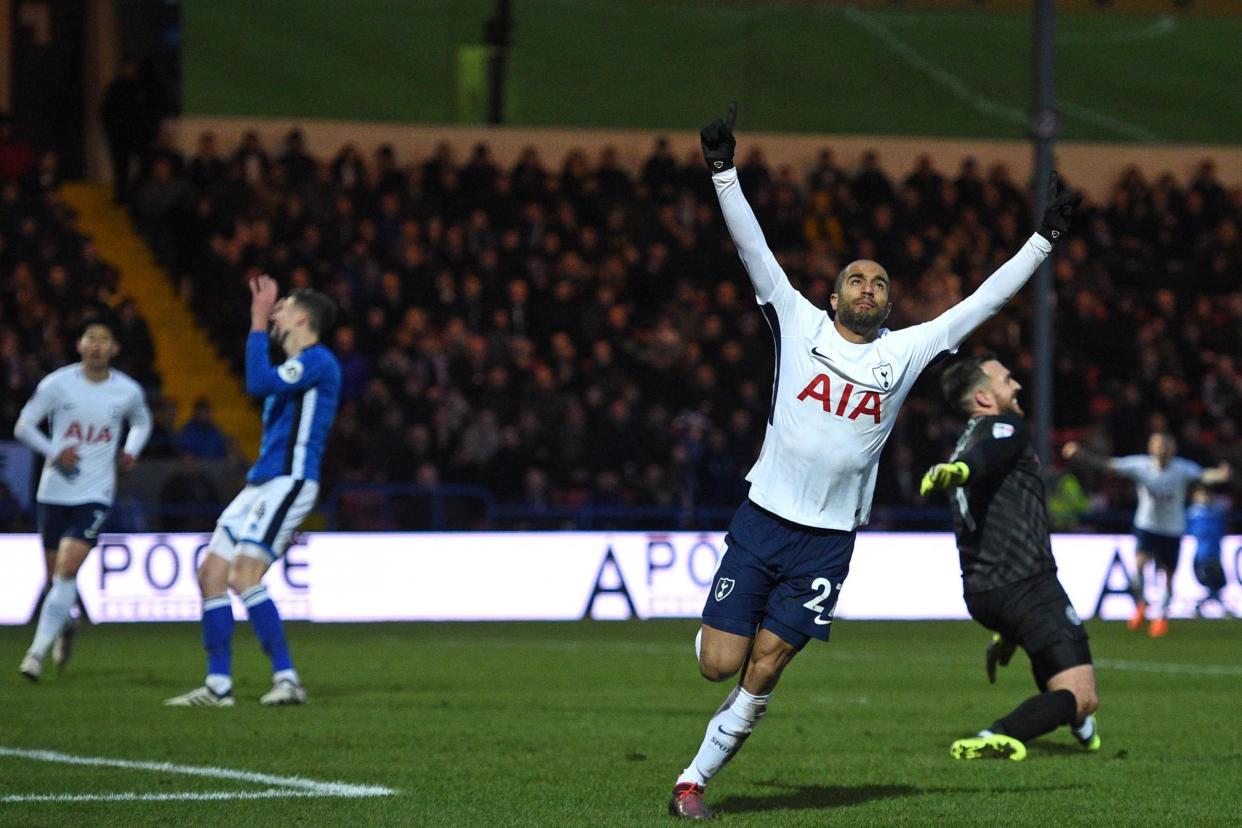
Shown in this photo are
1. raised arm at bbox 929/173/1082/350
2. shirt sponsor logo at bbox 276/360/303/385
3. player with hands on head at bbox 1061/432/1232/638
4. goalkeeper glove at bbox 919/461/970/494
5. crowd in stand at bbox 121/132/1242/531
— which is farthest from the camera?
crowd in stand at bbox 121/132/1242/531

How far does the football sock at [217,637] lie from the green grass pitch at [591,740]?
380mm

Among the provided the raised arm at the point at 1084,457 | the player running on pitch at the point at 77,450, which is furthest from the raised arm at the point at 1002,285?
the player running on pitch at the point at 77,450

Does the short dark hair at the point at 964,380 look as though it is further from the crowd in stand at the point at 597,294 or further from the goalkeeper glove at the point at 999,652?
the crowd in stand at the point at 597,294

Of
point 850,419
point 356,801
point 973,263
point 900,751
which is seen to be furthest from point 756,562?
point 973,263

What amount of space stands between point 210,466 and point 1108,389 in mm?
12132

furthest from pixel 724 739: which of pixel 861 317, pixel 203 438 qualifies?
pixel 203 438

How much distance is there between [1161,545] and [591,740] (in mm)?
12303

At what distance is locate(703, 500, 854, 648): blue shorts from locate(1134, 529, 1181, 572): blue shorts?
46.4ft

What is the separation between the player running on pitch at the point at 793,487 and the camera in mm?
7637

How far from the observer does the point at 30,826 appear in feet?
23.5

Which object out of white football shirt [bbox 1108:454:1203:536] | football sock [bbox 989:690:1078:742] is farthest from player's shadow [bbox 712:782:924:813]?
white football shirt [bbox 1108:454:1203:536]

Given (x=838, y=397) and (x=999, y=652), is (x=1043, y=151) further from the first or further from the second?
(x=838, y=397)

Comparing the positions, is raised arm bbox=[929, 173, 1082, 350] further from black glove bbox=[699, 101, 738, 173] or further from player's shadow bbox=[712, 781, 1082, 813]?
player's shadow bbox=[712, 781, 1082, 813]

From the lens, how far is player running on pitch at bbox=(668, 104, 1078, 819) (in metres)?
7.64
